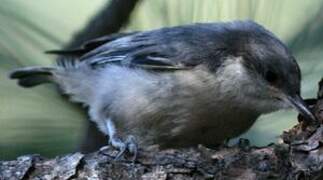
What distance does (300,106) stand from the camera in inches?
81.4

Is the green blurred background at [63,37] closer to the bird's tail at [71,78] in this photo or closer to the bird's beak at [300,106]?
the bird's beak at [300,106]

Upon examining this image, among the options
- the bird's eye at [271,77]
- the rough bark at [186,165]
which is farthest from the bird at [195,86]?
the rough bark at [186,165]

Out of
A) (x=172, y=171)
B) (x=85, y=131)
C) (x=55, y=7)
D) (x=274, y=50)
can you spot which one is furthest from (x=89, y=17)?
(x=274, y=50)

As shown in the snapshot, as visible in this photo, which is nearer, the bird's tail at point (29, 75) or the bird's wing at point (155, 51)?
the bird's tail at point (29, 75)

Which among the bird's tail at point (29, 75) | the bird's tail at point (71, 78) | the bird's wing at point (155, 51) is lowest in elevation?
the bird's tail at point (71, 78)

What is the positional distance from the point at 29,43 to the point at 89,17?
17 centimetres

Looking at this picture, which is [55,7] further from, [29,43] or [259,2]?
[259,2]

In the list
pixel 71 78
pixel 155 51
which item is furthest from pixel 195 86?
pixel 71 78

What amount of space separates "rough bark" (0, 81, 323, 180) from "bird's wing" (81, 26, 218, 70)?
69 cm

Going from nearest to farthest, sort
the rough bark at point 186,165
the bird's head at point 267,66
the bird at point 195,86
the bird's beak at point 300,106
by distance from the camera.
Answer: the rough bark at point 186,165 → the bird's beak at point 300,106 → the bird's head at point 267,66 → the bird at point 195,86

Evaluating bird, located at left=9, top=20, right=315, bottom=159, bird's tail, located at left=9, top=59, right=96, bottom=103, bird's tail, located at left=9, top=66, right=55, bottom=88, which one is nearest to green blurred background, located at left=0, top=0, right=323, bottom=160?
bird's tail, located at left=9, top=66, right=55, bottom=88

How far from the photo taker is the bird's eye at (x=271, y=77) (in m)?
2.29

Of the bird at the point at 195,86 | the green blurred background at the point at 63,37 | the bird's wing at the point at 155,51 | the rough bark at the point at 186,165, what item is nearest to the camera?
the rough bark at the point at 186,165

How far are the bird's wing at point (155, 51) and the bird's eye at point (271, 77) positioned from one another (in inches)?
8.8
